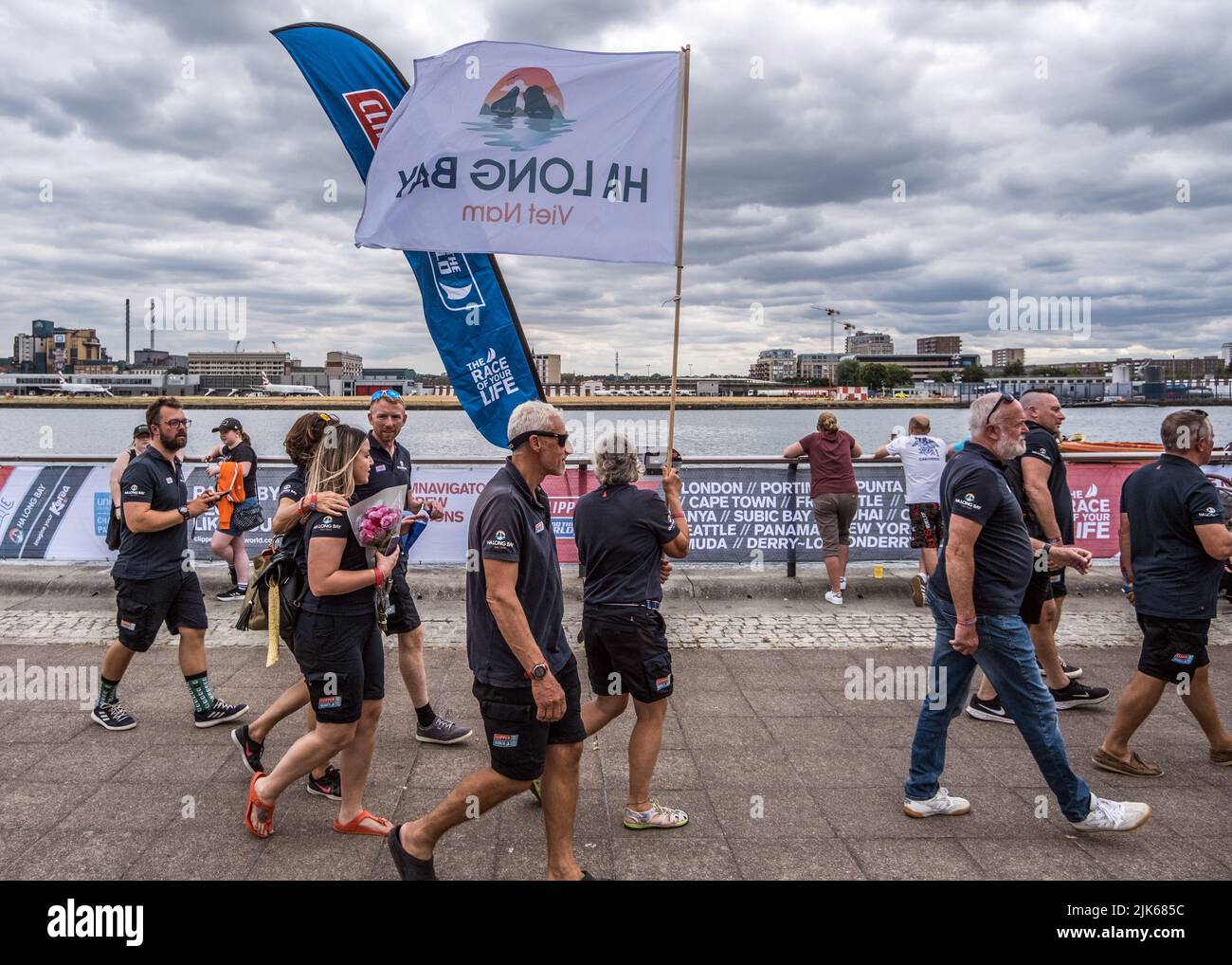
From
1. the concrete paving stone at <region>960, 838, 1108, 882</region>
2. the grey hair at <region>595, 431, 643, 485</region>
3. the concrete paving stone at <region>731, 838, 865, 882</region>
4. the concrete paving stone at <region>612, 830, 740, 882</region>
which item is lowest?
the concrete paving stone at <region>612, 830, 740, 882</region>

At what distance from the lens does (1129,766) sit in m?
4.44

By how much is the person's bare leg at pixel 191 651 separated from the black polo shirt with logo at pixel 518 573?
2.69m

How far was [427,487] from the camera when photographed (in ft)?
29.8

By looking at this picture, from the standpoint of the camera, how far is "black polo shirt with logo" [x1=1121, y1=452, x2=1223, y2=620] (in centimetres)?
434

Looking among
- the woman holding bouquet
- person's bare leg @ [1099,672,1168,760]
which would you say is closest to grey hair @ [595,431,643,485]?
the woman holding bouquet

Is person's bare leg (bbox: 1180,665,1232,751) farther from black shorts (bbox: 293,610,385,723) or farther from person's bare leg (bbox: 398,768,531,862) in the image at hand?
black shorts (bbox: 293,610,385,723)

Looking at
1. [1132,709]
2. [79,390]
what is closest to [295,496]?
[1132,709]

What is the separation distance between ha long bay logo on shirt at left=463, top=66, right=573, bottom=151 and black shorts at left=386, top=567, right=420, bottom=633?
8.75 ft

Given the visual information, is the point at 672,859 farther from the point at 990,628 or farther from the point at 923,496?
the point at 923,496

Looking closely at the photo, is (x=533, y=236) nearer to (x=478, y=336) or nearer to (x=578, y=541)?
(x=478, y=336)

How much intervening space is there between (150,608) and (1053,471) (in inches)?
218

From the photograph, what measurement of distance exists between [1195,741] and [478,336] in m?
4.98

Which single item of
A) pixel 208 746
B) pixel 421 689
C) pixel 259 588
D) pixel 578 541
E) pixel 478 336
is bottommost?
pixel 208 746
